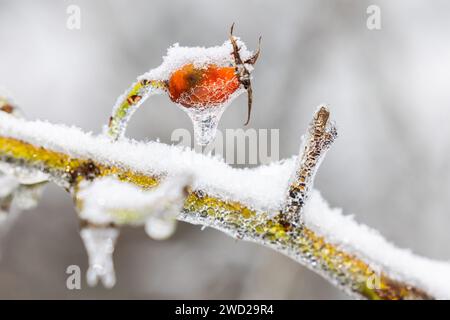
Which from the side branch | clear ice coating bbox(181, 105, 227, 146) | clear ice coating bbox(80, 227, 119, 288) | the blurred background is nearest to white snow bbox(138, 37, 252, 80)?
clear ice coating bbox(181, 105, 227, 146)

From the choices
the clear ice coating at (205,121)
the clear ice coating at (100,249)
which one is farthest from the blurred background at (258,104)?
the clear ice coating at (100,249)

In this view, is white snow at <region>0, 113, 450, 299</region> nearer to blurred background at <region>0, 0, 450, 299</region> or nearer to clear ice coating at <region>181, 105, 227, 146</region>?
clear ice coating at <region>181, 105, 227, 146</region>

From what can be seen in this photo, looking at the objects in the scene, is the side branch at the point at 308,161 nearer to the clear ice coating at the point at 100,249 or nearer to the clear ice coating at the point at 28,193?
the clear ice coating at the point at 100,249

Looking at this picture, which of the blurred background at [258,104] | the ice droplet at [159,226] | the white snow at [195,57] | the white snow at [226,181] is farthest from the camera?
the blurred background at [258,104]

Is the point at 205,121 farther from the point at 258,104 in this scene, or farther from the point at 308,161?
the point at 258,104

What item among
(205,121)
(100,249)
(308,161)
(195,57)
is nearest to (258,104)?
(205,121)

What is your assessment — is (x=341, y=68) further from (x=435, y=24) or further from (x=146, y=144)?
(x=146, y=144)
